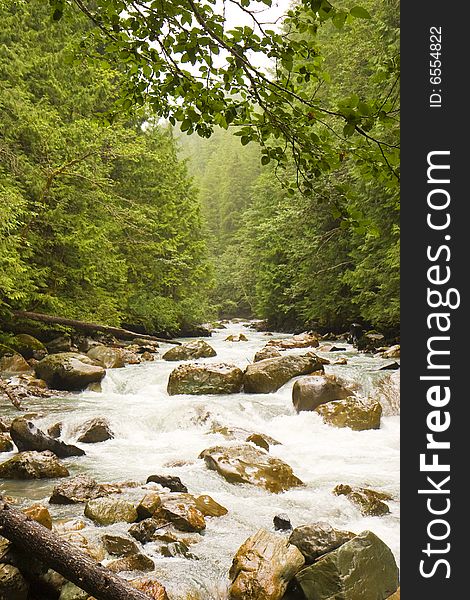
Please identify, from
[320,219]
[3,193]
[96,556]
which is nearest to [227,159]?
[320,219]

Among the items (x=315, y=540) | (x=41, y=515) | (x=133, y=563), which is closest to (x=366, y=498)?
(x=315, y=540)

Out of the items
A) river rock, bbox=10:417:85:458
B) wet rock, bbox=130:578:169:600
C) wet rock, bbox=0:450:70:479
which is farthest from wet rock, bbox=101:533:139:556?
river rock, bbox=10:417:85:458

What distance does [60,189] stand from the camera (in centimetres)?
Answer: 1198

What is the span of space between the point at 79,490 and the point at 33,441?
1.67 metres

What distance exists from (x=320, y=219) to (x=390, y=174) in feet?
53.2

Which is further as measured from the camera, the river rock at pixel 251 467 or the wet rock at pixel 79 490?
the river rock at pixel 251 467

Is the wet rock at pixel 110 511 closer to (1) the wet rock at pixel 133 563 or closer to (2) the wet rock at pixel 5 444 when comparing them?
(1) the wet rock at pixel 133 563

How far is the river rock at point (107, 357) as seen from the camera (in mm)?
12922

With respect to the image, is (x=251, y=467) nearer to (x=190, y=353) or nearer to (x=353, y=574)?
(x=353, y=574)

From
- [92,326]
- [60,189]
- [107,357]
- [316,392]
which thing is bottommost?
[316,392]

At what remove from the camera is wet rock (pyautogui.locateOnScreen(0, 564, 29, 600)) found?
316cm

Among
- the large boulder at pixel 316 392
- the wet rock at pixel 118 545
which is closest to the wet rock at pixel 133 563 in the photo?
the wet rock at pixel 118 545

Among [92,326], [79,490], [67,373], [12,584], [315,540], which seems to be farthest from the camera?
[67,373]

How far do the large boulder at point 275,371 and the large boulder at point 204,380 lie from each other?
29 centimetres
